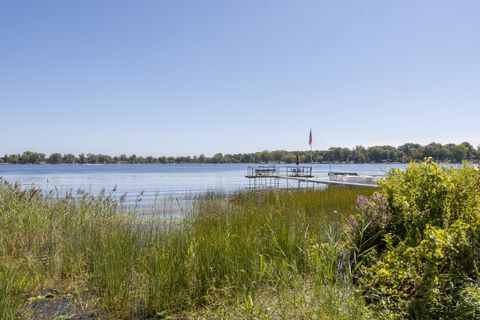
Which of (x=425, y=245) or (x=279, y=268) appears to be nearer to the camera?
(x=425, y=245)

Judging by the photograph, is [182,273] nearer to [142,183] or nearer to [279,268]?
[279,268]

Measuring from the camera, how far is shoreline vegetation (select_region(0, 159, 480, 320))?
8.42ft

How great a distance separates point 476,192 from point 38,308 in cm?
429

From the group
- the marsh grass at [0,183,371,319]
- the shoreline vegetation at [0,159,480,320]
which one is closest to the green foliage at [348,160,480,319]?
the shoreline vegetation at [0,159,480,320]

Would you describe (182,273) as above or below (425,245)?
below

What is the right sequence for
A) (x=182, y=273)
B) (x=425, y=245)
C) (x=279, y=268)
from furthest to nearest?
(x=279, y=268)
(x=182, y=273)
(x=425, y=245)

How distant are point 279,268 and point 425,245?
4.44 ft

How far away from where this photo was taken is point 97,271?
145 inches

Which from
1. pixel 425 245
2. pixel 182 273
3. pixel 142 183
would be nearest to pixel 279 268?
pixel 182 273

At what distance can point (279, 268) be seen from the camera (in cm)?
355

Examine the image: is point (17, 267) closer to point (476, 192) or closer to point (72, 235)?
point (72, 235)

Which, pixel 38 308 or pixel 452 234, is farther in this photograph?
pixel 38 308

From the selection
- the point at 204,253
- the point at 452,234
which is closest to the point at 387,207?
the point at 452,234

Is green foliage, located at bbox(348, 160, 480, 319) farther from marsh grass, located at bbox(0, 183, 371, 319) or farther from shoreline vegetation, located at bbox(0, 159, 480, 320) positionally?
marsh grass, located at bbox(0, 183, 371, 319)
